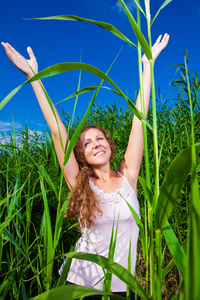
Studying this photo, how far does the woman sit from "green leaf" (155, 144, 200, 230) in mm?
601

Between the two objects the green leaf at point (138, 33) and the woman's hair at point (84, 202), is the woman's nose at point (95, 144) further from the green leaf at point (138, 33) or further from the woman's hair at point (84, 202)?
the green leaf at point (138, 33)

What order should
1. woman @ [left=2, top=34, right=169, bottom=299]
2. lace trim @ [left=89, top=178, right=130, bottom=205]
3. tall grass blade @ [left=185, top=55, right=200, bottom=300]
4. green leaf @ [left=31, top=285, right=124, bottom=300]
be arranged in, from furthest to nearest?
lace trim @ [left=89, top=178, right=130, bottom=205] < woman @ [left=2, top=34, right=169, bottom=299] < green leaf @ [left=31, top=285, right=124, bottom=300] < tall grass blade @ [left=185, top=55, right=200, bottom=300]

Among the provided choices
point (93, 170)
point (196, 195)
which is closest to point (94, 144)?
point (93, 170)

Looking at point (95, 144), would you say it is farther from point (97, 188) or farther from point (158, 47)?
point (158, 47)

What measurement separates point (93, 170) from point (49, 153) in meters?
0.58

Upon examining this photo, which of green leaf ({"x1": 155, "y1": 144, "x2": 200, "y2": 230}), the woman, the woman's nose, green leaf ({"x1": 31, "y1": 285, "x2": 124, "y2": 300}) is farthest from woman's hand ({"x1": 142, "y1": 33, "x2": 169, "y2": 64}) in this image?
green leaf ({"x1": 31, "y1": 285, "x2": 124, "y2": 300})

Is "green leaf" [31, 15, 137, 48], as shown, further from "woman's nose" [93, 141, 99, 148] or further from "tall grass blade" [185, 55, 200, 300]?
"woman's nose" [93, 141, 99, 148]

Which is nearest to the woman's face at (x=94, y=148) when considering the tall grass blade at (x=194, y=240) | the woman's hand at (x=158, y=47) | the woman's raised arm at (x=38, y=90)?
the woman's raised arm at (x=38, y=90)

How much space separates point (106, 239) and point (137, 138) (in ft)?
1.62

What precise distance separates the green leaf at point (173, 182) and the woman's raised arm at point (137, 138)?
0.70m

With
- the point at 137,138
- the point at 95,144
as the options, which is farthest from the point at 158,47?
the point at 95,144

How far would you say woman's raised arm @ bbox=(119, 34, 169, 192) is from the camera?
102cm

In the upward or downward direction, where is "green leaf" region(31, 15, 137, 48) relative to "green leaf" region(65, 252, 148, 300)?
upward

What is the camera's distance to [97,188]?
115 centimetres
